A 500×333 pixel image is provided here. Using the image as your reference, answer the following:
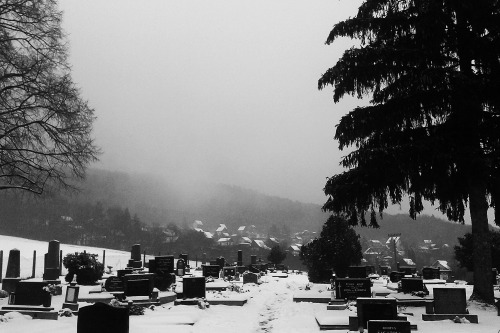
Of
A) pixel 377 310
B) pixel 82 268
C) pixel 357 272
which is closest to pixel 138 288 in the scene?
pixel 82 268

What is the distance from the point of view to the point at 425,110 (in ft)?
42.7

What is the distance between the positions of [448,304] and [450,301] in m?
0.09

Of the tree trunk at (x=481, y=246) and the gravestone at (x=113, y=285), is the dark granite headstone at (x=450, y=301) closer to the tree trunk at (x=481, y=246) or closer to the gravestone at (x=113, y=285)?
the tree trunk at (x=481, y=246)

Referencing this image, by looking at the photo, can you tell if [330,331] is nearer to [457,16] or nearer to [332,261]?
[457,16]

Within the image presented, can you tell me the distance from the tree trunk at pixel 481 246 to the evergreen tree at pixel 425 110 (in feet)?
0.09

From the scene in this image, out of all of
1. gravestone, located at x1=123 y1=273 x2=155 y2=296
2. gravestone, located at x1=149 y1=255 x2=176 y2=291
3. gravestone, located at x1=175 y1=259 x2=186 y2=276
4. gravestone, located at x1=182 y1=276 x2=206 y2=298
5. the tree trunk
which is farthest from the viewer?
gravestone, located at x1=175 y1=259 x2=186 y2=276

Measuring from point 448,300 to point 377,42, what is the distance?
26.4 ft

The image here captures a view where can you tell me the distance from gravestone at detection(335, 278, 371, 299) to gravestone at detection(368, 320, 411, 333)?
6.77 meters

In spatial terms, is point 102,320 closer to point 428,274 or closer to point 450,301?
point 450,301

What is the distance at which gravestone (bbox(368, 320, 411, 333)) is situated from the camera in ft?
24.6

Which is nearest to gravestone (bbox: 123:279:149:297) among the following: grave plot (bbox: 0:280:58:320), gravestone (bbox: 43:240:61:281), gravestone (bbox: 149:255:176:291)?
grave plot (bbox: 0:280:58:320)

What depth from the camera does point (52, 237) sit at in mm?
98312

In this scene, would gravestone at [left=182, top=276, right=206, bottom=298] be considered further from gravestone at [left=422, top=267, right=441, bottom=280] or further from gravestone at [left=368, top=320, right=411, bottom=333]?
gravestone at [left=422, top=267, right=441, bottom=280]

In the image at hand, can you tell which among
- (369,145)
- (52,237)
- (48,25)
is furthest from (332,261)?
(52,237)
